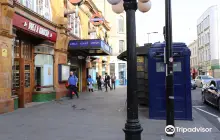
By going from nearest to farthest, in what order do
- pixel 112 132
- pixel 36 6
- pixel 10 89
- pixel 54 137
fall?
pixel 54 137 < pixel 112 132 < pixel 10 89 < pixel 36 6

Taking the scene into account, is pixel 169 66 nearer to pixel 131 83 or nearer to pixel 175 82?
pixel 175 82

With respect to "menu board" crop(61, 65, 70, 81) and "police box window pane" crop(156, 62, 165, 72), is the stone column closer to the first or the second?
"police box window pane" crop(156, 62, 165, 72)

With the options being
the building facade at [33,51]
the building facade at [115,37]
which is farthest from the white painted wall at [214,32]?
the building facade at [33,51]

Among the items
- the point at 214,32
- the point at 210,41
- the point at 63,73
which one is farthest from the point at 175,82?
the point at 210,41

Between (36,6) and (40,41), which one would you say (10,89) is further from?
(36,6)

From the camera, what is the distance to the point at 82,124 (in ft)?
29.7

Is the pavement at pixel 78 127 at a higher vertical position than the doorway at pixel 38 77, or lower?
lower

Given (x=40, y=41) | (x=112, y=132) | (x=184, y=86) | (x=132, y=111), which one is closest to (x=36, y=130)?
(x=112, y=132)

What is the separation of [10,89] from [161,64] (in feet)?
20.5

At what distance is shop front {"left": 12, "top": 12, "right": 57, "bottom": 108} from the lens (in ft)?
42.8

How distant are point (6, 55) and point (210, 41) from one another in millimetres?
46630

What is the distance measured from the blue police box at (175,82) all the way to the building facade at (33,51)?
576cm

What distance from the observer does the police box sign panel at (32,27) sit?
12.4 m

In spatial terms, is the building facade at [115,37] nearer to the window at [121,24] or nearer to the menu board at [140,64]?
the window at [121,24]
